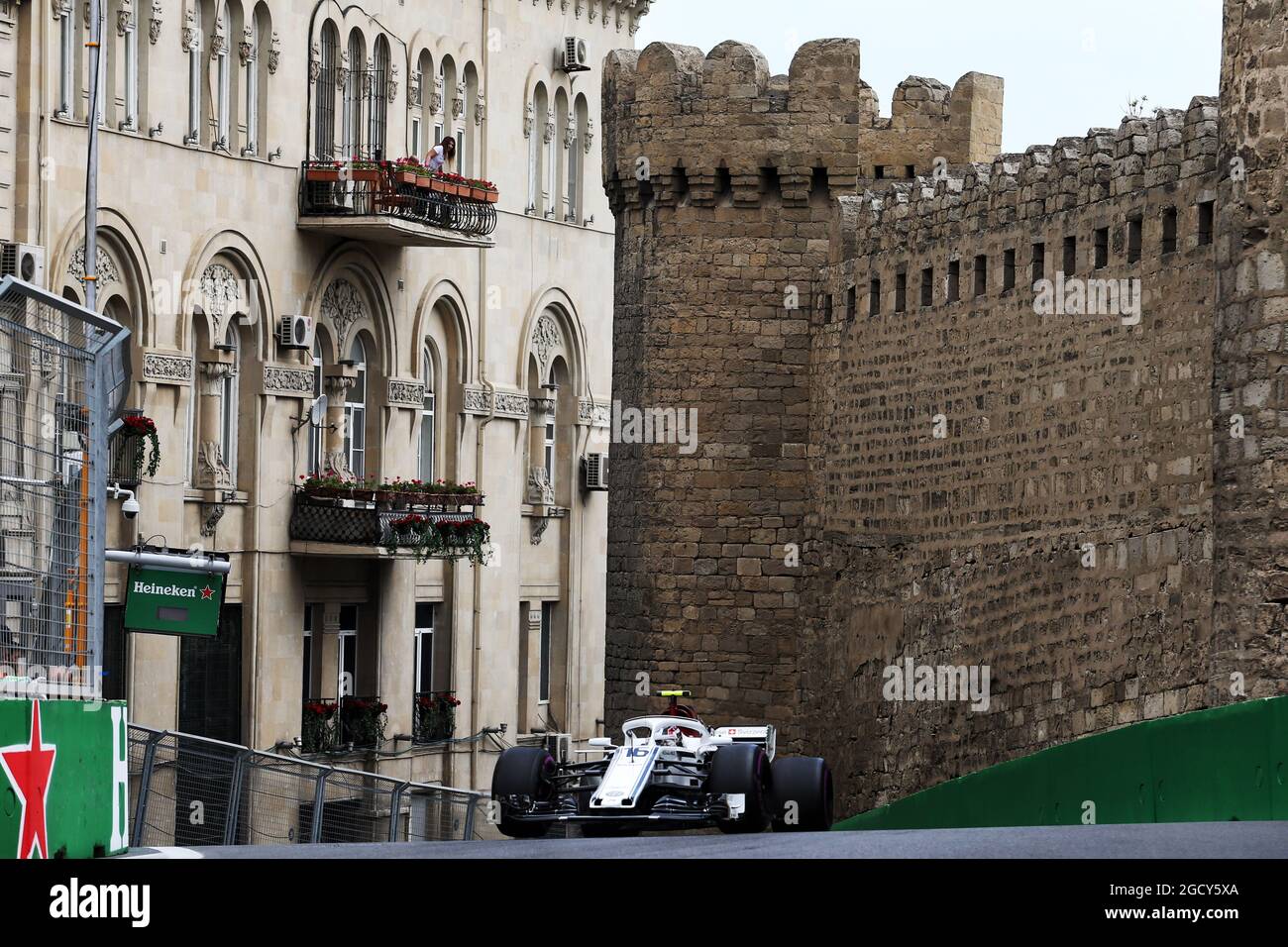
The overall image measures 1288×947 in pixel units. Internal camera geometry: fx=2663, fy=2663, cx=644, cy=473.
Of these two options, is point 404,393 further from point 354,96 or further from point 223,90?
point 223,90

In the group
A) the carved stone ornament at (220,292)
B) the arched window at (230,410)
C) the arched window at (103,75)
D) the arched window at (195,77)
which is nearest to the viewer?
the arched window at (103,75)

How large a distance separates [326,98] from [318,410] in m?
3.99

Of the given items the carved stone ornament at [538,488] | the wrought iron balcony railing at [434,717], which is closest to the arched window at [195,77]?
the wrought iron balcony railing at [434,717]

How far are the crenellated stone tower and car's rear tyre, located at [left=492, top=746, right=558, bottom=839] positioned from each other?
7.94 m

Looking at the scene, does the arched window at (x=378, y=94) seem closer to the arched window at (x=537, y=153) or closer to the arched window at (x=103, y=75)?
the arched window at (x=537, y=153)

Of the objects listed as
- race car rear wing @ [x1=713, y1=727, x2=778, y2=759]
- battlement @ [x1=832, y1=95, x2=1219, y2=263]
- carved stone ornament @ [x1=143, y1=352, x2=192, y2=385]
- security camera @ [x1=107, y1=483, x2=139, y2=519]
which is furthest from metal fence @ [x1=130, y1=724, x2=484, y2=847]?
carved stone ornament @ [x1=143, y1=352, x2=192, y2=385]

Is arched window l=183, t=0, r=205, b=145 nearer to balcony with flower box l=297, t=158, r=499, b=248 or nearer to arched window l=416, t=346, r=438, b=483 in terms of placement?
balcony with flower box l=297, t=158, r=499, b=248

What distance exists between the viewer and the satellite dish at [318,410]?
33.4 meters

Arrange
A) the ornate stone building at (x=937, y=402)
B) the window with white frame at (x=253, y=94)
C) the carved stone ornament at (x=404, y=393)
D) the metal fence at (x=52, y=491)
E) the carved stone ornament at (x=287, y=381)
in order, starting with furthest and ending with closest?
the carved stone ornament at (x=404, y=393)
the carved stone ornament at (x=287, y=381)
the window with white frame at (x=253, y=94)
the ornate stone building at (x=937, y=402)
the metal fence at (x=52, y=491)

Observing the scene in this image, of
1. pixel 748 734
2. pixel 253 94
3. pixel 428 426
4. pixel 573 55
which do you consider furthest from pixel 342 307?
pixel 748 734

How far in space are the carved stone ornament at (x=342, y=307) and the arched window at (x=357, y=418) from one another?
0.36m

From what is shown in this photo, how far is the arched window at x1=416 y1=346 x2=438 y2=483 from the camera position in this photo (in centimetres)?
3653

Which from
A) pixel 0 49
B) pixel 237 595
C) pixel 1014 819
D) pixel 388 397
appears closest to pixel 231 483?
pixel 237 595

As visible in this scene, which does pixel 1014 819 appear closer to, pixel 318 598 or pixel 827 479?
pixel 827 479
